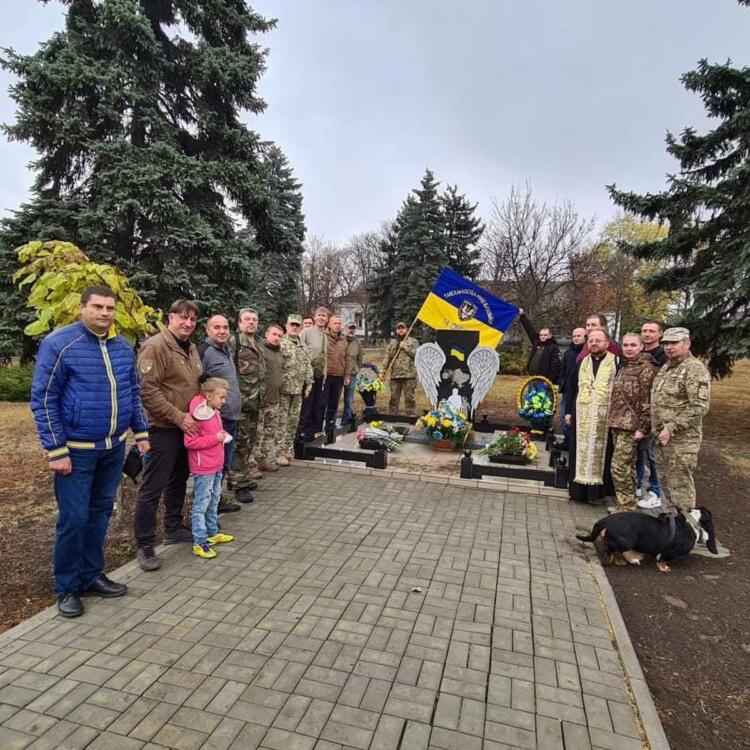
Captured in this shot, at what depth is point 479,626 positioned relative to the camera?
304 centimetres

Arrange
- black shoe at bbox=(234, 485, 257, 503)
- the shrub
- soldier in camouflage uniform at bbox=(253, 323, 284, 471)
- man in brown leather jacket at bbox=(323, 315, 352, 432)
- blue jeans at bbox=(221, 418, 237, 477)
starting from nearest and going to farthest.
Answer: blue jeans at bbox=(221, 418, 237, 477)
black shoe at bbox=(234, 485, 257, 503)
soldier in camouflage uniform at bbox=(253, 323, 284, 471)
man in brown leather jacket at bbox=(323, 315, 352, 432)
the shrub

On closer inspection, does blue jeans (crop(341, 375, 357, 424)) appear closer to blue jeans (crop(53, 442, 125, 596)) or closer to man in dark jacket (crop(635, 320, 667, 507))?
man in dark jacket (crop(635, 320, 667, 507))

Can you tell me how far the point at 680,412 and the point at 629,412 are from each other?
619 millimetres

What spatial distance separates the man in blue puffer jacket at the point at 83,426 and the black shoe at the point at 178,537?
2.80 ft

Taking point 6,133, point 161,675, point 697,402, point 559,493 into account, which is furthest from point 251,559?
point 6,133

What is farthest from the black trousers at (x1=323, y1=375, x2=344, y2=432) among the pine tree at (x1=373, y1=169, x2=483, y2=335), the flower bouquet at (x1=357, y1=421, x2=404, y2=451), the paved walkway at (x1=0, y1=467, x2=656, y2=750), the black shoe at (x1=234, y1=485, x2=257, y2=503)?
the pine tree at (x1=373, y1=169, x2=483, y2=335)

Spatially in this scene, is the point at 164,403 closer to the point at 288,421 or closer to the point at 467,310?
the point at 288,421

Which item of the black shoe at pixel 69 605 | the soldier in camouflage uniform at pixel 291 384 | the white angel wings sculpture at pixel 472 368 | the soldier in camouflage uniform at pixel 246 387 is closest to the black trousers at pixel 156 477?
the black shoe at pixel 69 605

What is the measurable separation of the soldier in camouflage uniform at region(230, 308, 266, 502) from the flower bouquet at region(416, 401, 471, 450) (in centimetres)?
294

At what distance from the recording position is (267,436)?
633 cm

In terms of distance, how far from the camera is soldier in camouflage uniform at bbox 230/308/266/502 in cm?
527

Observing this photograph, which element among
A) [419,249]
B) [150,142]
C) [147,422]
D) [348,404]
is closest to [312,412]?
[348,404]

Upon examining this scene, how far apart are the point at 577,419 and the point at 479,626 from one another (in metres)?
3.31

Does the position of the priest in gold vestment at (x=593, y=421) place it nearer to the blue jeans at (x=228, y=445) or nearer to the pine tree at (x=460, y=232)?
the blue jeans at (x=228, y=445)
